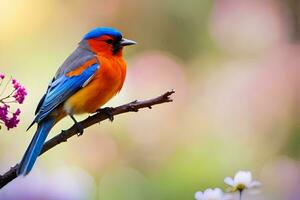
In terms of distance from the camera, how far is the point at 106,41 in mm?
2164

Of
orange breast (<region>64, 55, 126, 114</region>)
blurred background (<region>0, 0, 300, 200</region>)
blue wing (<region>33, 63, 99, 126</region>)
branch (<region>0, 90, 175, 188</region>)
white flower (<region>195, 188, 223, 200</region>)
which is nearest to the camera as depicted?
white flower (<region>195, 188, 223, 200</region>)

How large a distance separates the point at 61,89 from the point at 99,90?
102 mm

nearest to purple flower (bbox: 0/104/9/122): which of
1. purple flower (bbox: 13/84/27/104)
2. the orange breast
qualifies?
purple flower (bbox: 13/84/27/104)

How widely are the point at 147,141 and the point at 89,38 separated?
94cm

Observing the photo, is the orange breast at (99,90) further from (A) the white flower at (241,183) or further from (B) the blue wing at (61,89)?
(A) the white flower at (241,183)

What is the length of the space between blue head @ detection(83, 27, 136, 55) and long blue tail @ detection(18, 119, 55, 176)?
393 millimetres

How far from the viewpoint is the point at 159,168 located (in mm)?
2875

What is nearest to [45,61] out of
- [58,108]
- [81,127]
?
[58,108]

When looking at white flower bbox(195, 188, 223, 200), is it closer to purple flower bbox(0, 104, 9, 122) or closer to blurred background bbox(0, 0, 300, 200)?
purple flower bbox(0, 104, 9, 122)

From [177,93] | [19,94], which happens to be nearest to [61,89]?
[19,94]

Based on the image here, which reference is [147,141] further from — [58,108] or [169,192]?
[58,108]

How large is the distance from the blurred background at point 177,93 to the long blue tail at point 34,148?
2.13 ft

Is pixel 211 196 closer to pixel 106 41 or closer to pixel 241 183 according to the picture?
pixel 241 183

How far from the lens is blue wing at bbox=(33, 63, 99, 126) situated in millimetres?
1823
